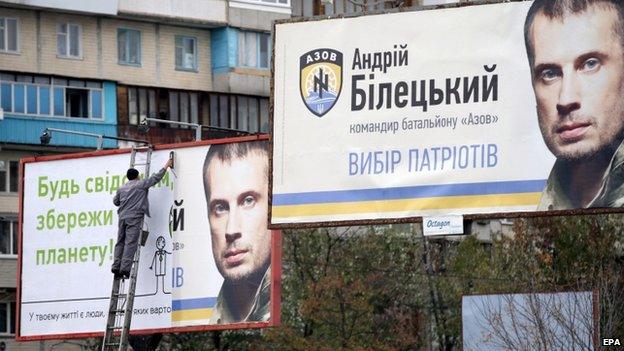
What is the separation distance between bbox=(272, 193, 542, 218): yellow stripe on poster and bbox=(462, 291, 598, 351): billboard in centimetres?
1944

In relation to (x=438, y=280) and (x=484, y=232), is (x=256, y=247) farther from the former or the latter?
(x=484, y=232)

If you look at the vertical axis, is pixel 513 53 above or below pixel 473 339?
above

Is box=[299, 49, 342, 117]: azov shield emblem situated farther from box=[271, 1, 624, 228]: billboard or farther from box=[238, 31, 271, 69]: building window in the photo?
box=[238, 31, 271, 69]: building window

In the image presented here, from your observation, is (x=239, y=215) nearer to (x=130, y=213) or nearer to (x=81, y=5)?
(x=130, y=213)

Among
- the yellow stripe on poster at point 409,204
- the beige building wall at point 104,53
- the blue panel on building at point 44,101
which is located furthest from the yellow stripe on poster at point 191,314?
the beige building wall at point 104,53

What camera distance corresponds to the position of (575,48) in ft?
74.1

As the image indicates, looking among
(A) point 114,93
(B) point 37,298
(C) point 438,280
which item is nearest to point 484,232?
(C) point 438,280

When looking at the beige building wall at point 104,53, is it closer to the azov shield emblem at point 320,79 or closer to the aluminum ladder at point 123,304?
the aluminum ladder at point 123,304

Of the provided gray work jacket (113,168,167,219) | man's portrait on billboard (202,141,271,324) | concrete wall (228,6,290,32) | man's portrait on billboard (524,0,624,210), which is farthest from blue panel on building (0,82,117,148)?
man's portrait on billboard (524,0,624,210)

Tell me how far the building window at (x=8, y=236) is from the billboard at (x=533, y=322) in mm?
24643

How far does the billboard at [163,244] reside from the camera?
2703cm

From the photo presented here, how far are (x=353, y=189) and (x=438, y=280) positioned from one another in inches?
1734

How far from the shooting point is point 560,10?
22.6 metres

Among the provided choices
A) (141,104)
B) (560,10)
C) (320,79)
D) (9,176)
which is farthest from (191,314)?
(141,104)
